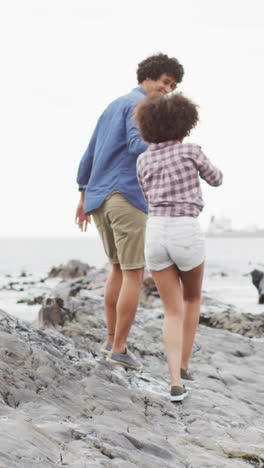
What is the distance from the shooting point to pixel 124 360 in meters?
4.51

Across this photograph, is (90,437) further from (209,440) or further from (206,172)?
(206,172)

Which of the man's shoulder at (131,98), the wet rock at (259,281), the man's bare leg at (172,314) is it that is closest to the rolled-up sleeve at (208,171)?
the man's bare leg at (172,314)

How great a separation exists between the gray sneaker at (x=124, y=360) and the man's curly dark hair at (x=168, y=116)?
181 cm

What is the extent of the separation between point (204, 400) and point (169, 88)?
2520 millimetres

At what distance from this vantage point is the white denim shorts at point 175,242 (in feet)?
12.5

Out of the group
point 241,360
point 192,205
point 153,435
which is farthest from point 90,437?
point 241,360

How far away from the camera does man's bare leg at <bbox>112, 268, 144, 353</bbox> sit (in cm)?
441

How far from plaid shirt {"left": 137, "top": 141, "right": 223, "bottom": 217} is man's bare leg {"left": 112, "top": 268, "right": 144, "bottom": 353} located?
2.43 ft

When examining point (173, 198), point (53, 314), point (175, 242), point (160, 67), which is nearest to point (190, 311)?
point (175, 242)

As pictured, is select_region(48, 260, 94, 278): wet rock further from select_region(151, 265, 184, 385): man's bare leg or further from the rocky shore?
select_region(151, 265, 184, 385): man's bare leg

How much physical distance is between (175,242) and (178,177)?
452mm

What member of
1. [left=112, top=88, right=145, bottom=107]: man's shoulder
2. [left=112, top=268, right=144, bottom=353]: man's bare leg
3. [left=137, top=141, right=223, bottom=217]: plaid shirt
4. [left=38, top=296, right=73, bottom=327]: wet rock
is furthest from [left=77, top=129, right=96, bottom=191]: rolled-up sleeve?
[left=38, top=296, right=73, bottom=327]: wet rock

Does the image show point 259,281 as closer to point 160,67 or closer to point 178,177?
point 160,67

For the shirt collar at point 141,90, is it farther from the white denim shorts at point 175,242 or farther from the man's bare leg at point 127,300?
the man's bare leg at point 127,300
